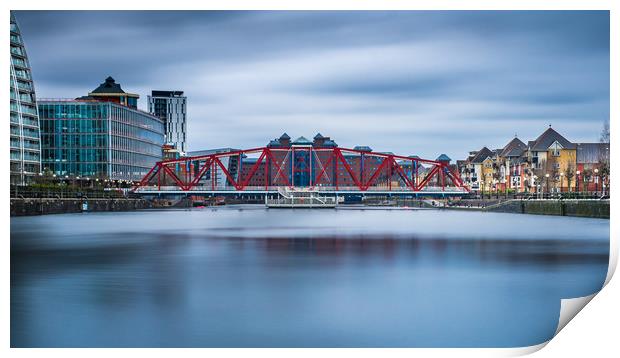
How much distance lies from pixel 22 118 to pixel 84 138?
14.5 meters

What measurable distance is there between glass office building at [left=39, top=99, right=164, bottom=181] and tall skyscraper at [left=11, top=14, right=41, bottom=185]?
7362 mm

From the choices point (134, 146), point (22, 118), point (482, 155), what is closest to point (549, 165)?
point (482, 155)

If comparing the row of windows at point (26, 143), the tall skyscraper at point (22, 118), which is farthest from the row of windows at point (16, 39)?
the row of windows at point (26, 143)

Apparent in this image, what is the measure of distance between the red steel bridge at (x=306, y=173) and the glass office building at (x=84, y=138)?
407 centimetres

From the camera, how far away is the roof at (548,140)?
81875 millimetres

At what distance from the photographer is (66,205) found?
180ft

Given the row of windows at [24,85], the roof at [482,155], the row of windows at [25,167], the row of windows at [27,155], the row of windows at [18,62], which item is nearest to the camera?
the row of windows at [25,167]

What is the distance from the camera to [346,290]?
14.0 m

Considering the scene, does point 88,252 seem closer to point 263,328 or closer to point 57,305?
point 57,305

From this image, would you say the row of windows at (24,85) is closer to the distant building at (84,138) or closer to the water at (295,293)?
the distant building at (84,138)

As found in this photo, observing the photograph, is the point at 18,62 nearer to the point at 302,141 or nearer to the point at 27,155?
the point at 27,155
